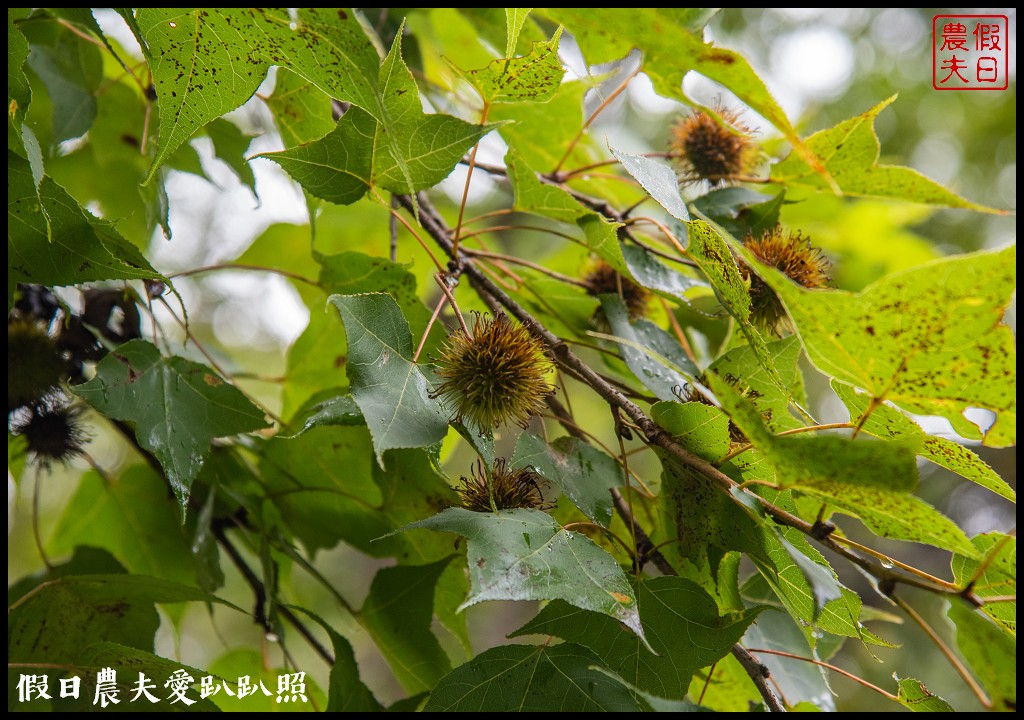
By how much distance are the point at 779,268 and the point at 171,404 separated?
2.33 ft

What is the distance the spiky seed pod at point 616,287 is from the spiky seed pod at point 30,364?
0.75 meters

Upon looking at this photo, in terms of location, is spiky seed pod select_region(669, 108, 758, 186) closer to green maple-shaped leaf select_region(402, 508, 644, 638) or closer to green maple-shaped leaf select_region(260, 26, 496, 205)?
green maple-shaped leaf select_region(260, 26, 496, 205)

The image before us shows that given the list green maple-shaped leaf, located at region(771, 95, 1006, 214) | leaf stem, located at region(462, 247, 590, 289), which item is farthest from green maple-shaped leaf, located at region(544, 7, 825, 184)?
leaf stem, located at region(462, 247, 590, 289)

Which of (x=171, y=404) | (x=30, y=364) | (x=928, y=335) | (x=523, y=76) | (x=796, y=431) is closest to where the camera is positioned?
(x=928, y=335)

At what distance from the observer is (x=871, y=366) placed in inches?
22.8

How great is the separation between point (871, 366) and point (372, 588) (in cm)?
66

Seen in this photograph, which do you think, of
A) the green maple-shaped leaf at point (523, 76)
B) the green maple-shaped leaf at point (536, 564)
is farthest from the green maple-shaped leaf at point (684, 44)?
the green maple-shaped leaf at point (536, 564)

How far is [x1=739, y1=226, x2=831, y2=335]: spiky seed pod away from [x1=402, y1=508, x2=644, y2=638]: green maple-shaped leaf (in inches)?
14.5

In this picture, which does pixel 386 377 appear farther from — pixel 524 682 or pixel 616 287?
pixel 616 287

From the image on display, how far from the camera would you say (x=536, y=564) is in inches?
23.9

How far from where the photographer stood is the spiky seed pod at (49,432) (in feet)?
3.53

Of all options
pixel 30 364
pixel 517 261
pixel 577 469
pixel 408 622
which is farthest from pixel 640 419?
pixel 30 364

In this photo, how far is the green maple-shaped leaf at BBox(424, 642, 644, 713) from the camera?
2.23 ft

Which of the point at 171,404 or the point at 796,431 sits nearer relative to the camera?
the point at 796,431
